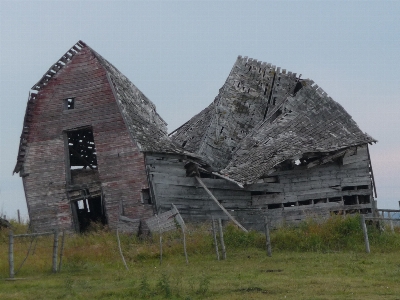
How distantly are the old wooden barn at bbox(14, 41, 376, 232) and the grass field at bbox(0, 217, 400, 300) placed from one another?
1725 millimetres

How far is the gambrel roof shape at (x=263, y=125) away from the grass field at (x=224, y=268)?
3.86 metres

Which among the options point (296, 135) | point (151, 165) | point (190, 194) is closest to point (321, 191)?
point (296, 135)

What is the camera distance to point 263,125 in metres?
29.6

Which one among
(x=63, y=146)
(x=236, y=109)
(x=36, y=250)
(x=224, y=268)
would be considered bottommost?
(x=224, y=268)

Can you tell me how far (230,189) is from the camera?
27.2m

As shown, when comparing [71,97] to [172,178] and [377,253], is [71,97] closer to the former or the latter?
[172,178]

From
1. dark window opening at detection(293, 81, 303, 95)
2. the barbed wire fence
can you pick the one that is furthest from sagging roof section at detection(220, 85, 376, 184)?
the barbed wire fence

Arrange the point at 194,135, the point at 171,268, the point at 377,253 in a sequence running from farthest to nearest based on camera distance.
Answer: the point at 194,135 < the point at 377,253 < the point at 171,268

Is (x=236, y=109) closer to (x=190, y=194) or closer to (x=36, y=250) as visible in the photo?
(x=190, y=194)

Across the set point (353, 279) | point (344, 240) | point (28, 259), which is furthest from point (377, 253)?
point (28, 259)

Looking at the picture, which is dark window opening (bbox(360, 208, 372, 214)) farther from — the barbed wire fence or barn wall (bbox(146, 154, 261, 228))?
the barbed wire fence

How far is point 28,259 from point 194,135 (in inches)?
502

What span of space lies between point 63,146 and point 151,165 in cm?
346

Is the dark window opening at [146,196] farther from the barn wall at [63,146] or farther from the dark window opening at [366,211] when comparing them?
the dark window opening at [366,211]
